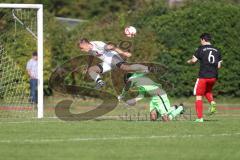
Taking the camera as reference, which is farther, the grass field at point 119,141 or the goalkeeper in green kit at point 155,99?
the goalkeeper in green kit at point 155,99

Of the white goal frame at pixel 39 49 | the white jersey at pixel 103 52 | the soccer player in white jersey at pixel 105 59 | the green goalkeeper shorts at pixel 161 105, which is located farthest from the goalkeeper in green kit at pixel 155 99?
the white goal frame at pixel 39 49

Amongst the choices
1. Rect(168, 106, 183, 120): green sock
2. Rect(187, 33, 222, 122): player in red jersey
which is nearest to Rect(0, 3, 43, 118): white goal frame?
Rect(168, 106, 183, 120): green sock

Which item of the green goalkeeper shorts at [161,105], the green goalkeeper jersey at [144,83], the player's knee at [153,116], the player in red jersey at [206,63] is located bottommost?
the player's knee at [153,116]

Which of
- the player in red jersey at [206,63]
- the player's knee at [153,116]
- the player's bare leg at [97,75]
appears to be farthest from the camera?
the player's bare leg at [97,75]

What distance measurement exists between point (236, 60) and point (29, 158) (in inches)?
843

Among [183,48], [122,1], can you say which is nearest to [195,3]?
[183,48]

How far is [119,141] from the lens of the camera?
1453 cm

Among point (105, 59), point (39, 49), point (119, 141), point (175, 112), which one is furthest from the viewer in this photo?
point (39, 49)

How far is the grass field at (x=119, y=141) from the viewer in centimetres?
1269

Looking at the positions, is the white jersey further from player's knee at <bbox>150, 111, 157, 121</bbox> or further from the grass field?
the grass field

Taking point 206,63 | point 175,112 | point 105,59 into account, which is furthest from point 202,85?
point 105,59

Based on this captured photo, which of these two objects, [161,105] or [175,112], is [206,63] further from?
[161,105]

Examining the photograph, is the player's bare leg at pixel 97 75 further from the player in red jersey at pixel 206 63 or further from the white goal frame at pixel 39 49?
the player in red jersey at pixel 206 63

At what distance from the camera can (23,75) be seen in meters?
30.1
